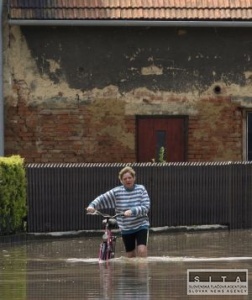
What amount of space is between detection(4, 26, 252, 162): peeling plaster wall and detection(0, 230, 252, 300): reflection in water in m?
4.03

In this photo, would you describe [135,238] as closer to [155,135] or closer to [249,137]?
[155,135]

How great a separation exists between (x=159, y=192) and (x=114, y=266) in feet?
26.2

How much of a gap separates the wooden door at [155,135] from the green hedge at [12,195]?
5.39 metres

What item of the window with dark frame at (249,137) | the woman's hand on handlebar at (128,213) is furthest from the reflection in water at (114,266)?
the window with dark frame at (249,137)

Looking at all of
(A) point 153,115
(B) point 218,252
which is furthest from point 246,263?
(A) point 153,115

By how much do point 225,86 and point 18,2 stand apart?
4.84m

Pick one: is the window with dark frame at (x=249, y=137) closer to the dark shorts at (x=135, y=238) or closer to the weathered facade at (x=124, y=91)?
the weathered facade at (x=124, y=91)

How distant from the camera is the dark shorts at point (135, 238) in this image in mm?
21125

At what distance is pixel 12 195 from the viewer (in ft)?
85.0

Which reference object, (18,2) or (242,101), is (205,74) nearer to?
(242,101)

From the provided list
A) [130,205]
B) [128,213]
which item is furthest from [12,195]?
[128,213]

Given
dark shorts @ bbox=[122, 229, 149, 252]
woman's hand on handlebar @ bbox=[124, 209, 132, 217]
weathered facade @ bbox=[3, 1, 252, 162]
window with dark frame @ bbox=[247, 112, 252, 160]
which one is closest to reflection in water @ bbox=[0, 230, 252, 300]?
dark shorts @ bbox=[122, 229, 149, 252]

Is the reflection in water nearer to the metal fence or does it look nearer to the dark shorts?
the dark shorts

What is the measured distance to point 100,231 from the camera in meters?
27.3
